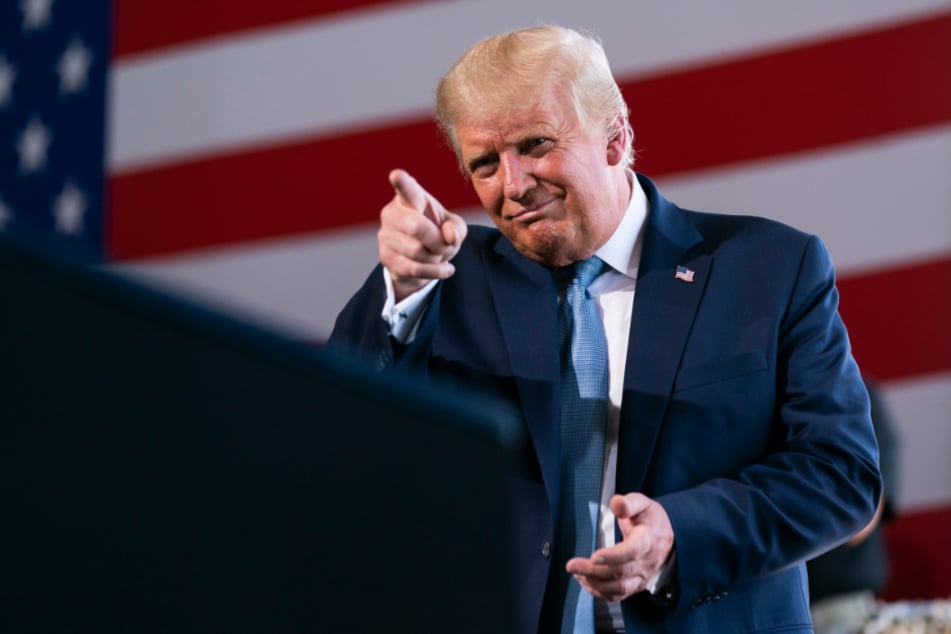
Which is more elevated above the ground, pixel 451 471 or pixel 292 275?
pixel 451 471

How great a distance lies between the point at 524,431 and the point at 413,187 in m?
0.33

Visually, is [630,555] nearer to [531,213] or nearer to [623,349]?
[623,349]

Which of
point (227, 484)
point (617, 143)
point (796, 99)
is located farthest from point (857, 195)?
point (227, 484)

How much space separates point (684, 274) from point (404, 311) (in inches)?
13.4

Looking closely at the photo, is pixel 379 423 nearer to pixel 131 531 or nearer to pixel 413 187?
pixel 131 531

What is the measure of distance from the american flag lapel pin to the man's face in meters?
0.11

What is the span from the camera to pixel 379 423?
1.40 feet

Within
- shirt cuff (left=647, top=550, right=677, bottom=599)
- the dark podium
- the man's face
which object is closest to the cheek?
the man's face

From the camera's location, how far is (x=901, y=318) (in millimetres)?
3094

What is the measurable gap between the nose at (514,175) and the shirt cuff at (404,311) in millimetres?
159

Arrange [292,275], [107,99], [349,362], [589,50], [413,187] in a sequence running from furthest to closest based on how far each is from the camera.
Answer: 1. [107,99]
2. [292,275]
3. [589,50]
4. [413,187]
5. [349,362]

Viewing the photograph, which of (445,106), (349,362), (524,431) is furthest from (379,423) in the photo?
(445,106)

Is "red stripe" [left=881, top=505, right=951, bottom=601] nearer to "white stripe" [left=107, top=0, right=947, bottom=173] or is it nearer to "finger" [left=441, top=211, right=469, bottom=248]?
"white stripe" [left=107, top=0, right=947, bottom=173]

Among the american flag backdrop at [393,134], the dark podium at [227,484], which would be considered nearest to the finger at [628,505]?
the dark podium at [227,484]
